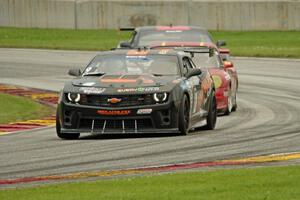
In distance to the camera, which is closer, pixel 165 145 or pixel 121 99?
pixel 165 145

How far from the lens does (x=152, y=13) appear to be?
5312 cm

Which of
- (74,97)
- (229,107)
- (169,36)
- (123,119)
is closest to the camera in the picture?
(123,119)

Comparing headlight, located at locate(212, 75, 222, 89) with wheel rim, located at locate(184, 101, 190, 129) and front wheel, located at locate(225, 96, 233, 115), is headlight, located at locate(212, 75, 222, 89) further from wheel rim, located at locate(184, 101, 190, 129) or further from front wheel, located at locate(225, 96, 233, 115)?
wheel rim, located at locate(184, 101, 190, 129)

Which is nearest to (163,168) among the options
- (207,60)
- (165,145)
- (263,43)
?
(165,145)

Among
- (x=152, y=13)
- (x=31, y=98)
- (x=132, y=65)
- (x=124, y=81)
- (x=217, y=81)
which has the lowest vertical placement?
(x=31, y=98)

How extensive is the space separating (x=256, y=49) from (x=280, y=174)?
106 ft

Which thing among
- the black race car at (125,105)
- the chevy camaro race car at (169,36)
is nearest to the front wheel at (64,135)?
the black race car at (125,105)

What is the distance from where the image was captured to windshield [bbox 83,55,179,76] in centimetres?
1802

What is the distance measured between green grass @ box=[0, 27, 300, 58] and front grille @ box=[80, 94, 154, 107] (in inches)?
929

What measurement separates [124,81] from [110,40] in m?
32.6

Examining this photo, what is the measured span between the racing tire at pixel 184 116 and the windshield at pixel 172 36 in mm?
8240

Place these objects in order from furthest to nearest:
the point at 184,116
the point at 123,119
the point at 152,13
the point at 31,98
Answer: the point at 152,13
the point at 31,98
the point at 184,116
the point at 123,119

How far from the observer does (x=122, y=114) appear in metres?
16.9

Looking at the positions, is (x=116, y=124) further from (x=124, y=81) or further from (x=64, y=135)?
(x=64, y=135)
